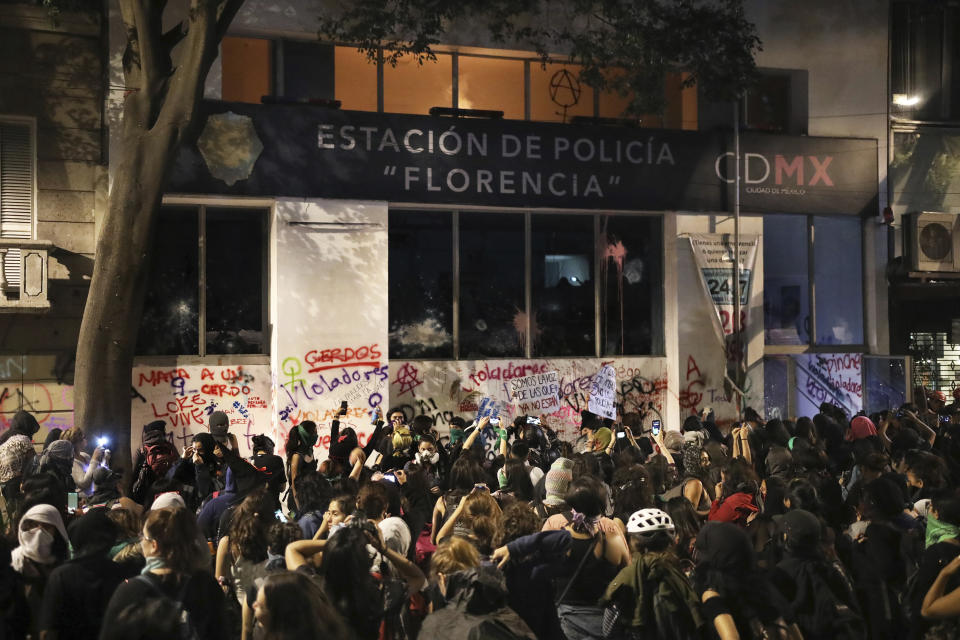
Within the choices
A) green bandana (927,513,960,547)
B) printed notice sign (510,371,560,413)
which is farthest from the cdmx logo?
green bandana (927,513,960,547)

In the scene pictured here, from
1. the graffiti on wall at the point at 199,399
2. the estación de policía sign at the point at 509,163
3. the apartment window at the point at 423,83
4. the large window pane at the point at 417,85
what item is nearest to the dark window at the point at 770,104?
the estación de policía sign at the point at 509,163

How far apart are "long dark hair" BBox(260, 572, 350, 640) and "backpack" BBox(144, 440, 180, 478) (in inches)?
257

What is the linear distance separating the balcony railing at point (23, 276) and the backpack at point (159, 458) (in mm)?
5640

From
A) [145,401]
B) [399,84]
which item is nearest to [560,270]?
[399,84]

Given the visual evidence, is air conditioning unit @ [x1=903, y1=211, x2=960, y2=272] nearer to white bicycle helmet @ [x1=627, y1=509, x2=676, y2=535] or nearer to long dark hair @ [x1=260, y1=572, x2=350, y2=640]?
white bicycle helmet @ [x1=627, y1=509, x2=676, y2=535]

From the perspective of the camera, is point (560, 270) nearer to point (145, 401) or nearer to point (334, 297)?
point (334, 297)

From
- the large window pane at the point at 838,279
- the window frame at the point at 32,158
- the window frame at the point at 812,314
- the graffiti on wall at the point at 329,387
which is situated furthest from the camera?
the large window pane at the point at 838,279

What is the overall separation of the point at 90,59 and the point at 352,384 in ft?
22.0

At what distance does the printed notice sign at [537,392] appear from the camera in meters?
18.2

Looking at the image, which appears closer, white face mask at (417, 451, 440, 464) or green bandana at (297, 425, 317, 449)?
white face mask at (417, 451, 440, 464)

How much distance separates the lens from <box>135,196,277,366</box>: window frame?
16578mm

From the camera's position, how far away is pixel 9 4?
51.2 ft

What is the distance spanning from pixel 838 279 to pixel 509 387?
7356 millimetres

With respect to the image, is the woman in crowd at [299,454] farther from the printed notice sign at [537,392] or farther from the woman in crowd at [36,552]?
the printed notice sign at [537,392]
